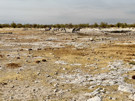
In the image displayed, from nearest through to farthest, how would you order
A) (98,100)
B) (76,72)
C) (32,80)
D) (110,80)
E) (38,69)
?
(98,100)
(110,80)
(32,80)
(76,72)
(38,69)

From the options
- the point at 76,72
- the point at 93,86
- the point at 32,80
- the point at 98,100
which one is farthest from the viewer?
the point at 76,72

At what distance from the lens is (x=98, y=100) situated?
8.19 metres

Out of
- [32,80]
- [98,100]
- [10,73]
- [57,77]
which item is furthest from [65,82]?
[10,73]

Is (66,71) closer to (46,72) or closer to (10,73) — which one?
(46,72)

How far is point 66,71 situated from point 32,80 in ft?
9.79

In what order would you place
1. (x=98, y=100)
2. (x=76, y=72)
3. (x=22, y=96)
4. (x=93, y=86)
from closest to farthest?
(x=98, y=100) < (x=22, y=96) < (x=93, y=86) < (x=76, y=72)

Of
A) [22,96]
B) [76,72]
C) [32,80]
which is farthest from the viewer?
[76,72]

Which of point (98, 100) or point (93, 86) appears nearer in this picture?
point (98, 100)

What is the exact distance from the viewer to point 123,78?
11.7m

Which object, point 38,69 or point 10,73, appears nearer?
point 10,73

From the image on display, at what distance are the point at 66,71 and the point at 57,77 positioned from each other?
1.67m

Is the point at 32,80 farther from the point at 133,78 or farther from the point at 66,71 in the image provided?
the point at 133,78

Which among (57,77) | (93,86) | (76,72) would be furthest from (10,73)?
(93,86)

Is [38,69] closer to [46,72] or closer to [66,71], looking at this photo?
[46,72]
